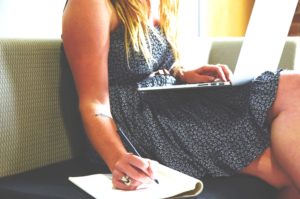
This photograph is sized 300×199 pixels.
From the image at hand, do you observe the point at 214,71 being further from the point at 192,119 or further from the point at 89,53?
the point at 89,53

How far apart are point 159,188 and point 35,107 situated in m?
0.42

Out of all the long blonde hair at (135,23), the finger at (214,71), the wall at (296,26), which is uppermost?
the long blonde hair at (135,23)

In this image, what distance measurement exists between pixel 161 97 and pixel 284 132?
0.30 m

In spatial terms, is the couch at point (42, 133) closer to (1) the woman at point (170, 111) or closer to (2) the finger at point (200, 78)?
(1) the woman at point (170, 111)

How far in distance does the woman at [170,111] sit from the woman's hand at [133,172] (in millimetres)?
107

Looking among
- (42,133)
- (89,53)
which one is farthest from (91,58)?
(42,133)

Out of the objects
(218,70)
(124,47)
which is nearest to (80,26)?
(124,47)

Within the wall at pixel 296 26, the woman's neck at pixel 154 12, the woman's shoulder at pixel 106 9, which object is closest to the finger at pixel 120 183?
the woman's shoulder at pixel 106 9

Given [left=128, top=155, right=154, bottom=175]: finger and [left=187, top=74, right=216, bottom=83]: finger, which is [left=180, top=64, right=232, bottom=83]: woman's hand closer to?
[left=187, top=74, right=216, bottom=83]: finger

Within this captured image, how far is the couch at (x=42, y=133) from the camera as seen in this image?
965 mm

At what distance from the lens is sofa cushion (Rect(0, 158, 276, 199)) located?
0.91 metres

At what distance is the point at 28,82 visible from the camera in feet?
3.58

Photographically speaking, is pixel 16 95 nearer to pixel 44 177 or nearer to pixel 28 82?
pixel 28 82

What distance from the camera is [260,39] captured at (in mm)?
1096
